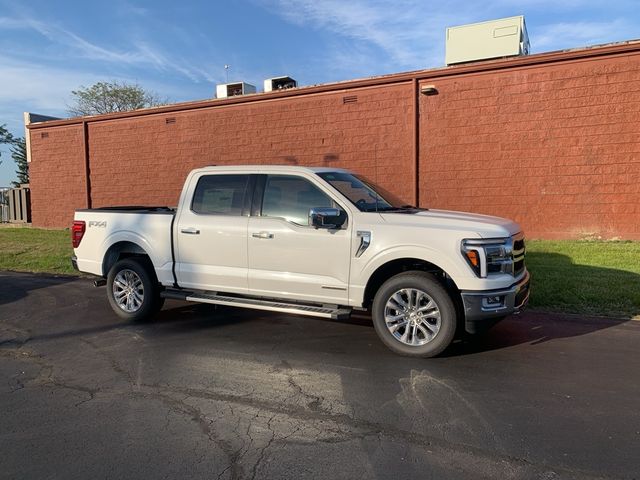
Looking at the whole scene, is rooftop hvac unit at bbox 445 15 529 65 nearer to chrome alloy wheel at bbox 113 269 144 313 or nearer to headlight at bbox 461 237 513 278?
headlight at bbox 461 237 513 278

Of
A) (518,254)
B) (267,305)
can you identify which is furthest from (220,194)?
(518,254)

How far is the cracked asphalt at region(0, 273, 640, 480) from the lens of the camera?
10.8 ft

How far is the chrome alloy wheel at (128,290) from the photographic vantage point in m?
7.03

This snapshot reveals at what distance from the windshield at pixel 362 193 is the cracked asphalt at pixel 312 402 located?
5.09 feet

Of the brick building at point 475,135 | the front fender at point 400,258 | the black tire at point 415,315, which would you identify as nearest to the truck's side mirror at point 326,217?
the front fender at point 400,258

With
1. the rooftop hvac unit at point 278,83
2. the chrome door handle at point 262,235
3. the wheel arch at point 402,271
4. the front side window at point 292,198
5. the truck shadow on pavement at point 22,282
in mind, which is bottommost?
the truck shadow on pavement at point 22,282

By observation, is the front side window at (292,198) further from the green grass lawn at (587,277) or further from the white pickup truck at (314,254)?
the green grass lawn at (587,277)

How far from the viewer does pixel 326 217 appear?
218 inches

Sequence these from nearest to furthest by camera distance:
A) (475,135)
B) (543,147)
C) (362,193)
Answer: (362,193) < (543,147) < (475,135)

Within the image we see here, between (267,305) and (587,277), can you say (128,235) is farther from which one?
(587,277)

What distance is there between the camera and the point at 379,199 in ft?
20.7

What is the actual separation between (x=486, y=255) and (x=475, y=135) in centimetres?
860

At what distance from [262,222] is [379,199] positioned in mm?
1438

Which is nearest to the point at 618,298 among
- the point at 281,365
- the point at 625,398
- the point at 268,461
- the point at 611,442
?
the point at 625,398
